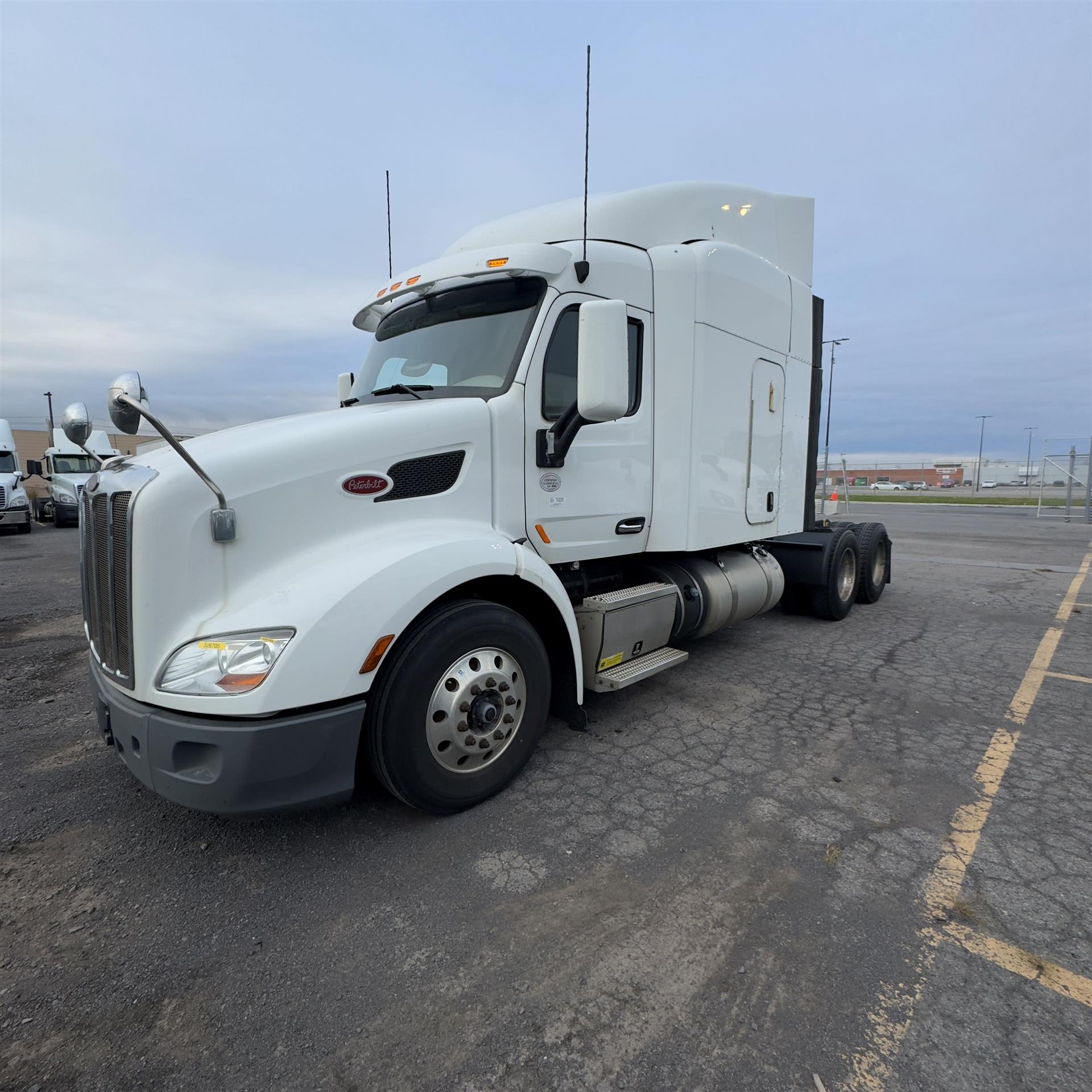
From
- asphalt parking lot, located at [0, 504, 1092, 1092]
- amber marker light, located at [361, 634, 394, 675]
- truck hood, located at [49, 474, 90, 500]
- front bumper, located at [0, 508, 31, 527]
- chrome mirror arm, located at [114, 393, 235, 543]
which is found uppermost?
chrome mirror arm, located at [114, 393, 235, 543]

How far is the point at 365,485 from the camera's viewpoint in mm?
2889

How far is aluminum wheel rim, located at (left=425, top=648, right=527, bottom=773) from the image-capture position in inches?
114

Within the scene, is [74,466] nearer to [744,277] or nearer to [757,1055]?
[744,277]

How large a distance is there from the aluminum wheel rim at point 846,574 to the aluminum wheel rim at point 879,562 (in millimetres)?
374

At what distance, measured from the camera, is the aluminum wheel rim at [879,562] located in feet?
Result: 25.3

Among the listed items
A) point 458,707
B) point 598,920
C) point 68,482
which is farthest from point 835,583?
point 68,482

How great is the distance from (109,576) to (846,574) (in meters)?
6.95

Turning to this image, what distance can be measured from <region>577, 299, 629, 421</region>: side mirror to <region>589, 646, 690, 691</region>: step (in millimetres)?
1544

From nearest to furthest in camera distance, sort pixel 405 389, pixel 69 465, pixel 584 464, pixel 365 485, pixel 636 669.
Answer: pixel 365 485
pixel 405 389
pixel 584 464
pixel 636 669
pixel 69 465

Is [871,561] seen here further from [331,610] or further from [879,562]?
[331,610]

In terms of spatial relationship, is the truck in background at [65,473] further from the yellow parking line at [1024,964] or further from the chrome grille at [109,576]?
the yellow parking line at [1024,964]

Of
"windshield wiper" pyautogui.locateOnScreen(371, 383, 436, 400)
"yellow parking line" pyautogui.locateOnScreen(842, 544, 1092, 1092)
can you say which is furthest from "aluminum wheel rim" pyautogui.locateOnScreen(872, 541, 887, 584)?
"windshield wiper" pyautogui.locateOnScreen(371, 383, 436, 400)

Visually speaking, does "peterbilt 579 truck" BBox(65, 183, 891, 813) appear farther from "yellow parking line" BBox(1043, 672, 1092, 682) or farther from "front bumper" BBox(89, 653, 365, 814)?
"yellow parking line" BBox(1043, 672, 1092, 682)

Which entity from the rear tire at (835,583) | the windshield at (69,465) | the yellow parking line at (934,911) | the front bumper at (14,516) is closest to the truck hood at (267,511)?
the yellow parking line at (934,911)
